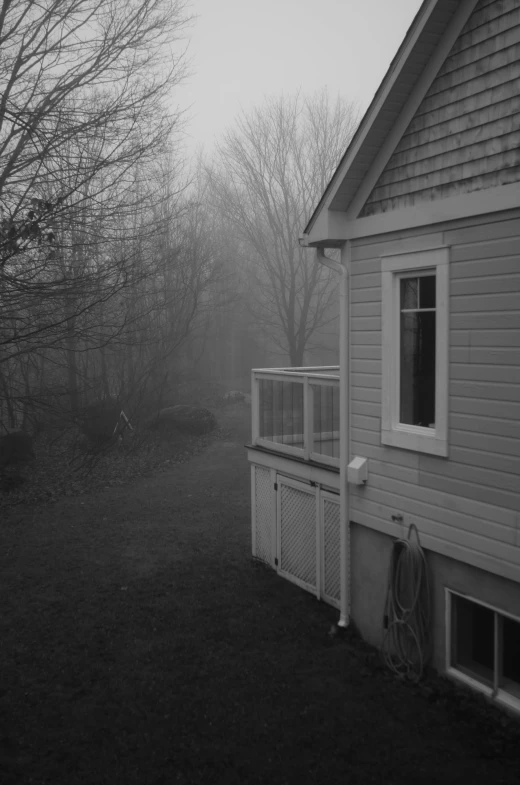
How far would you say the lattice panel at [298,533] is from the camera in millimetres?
9609

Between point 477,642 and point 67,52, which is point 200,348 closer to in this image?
point 67,52

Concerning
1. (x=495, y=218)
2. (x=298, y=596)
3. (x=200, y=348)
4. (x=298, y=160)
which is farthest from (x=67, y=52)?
(x=200, y=348)

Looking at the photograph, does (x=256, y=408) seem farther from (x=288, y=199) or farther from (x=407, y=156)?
(x=288, y=199)

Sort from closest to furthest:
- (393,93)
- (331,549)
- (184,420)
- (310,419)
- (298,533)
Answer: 1. (393,93)
2. (331,549)
3. (310,419)
4. (298,533)
5. (184,420)

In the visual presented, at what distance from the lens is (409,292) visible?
7.05 m

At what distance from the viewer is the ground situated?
573 centimetres

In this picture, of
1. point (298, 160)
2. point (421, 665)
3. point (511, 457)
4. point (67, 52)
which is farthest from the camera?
point (298, 160)

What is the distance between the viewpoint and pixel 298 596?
9625 mm

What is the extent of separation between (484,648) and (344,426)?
2.71m

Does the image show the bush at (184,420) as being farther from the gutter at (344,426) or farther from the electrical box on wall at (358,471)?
the electrical box on wall at (358,471)

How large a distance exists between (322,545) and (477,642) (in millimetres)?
3036

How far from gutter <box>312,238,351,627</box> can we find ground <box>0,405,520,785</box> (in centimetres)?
56

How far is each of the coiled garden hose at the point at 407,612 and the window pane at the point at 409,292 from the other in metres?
2.21

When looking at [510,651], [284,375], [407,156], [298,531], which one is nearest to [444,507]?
[510,651]
